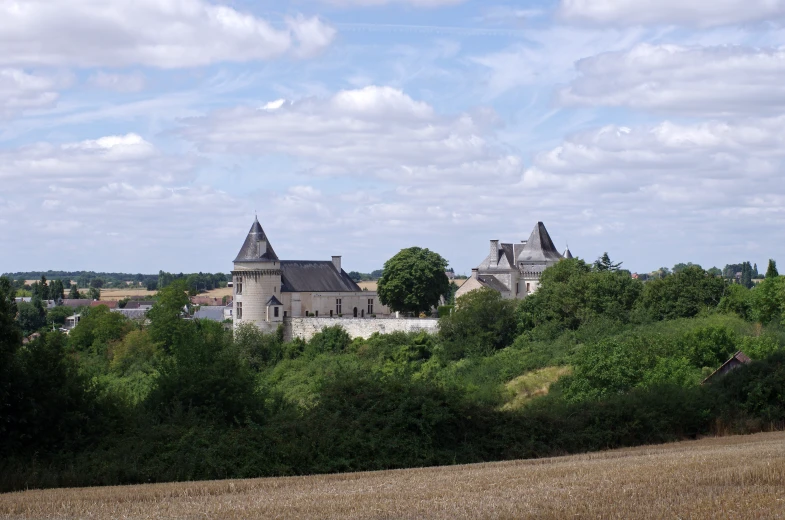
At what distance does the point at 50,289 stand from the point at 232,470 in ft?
387

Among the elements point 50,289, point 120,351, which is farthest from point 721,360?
point 50,289

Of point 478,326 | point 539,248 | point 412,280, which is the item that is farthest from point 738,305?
point 412,280

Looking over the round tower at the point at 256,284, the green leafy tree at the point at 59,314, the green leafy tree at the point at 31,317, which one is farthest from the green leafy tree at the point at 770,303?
the green leafy tree at the point at 59,314

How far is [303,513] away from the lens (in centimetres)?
1334

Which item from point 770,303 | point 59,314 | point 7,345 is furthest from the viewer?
point 59,314

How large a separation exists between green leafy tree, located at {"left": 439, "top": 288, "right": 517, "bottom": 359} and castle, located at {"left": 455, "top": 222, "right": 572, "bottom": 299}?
11.1 metres

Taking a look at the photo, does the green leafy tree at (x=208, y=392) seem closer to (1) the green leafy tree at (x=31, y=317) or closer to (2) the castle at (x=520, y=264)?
(2) the castle at (x=520, y=264)

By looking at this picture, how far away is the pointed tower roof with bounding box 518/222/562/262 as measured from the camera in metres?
71.7

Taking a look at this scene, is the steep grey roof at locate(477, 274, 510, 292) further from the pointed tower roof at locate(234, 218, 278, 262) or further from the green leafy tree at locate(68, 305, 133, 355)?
the green leafy tree at locate(68, 305, 133, 355)

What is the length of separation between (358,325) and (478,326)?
9377mm

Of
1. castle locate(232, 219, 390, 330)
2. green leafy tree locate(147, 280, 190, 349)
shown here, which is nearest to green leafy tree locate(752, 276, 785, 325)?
castle locate(232, 219, 390, 330)

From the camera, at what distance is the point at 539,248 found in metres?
71.9

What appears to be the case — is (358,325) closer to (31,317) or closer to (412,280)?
(412,280)

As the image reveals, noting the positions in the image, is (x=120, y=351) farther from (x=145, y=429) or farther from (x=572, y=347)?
(x=145, y=429)
